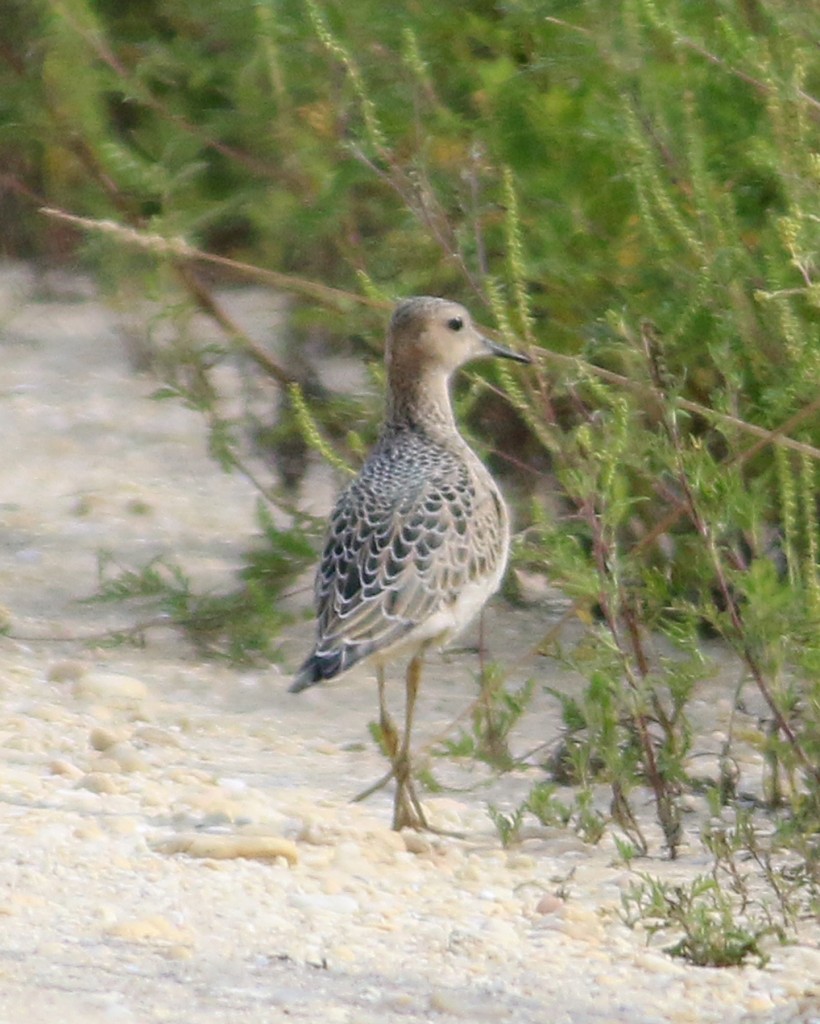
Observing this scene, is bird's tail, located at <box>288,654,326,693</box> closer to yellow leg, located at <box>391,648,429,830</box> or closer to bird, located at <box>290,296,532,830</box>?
bird, located at <box>290,296,532,830</box>

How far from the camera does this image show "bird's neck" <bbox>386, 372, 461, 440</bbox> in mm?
6113

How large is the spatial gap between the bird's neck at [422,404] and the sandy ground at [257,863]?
726 millimetres

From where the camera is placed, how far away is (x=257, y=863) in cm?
475

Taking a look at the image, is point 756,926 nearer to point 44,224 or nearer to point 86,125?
point 86,125

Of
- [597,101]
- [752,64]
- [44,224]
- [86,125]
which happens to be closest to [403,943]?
[752,64]

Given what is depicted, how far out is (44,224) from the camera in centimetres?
1038

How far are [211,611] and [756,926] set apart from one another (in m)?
2.92

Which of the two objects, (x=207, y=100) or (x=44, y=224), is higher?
(x=207, y=100)

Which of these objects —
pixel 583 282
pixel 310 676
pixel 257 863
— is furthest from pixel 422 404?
pixel 257 863

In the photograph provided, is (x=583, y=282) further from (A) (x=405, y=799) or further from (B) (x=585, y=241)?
(A) (x=405, y=799)

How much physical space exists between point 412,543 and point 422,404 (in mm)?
777

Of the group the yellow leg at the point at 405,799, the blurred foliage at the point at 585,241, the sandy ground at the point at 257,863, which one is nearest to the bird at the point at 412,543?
the yellow leg at the point at 405,799

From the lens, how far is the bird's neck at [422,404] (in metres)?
6.11

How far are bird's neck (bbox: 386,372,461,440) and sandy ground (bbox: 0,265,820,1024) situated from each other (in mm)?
726
